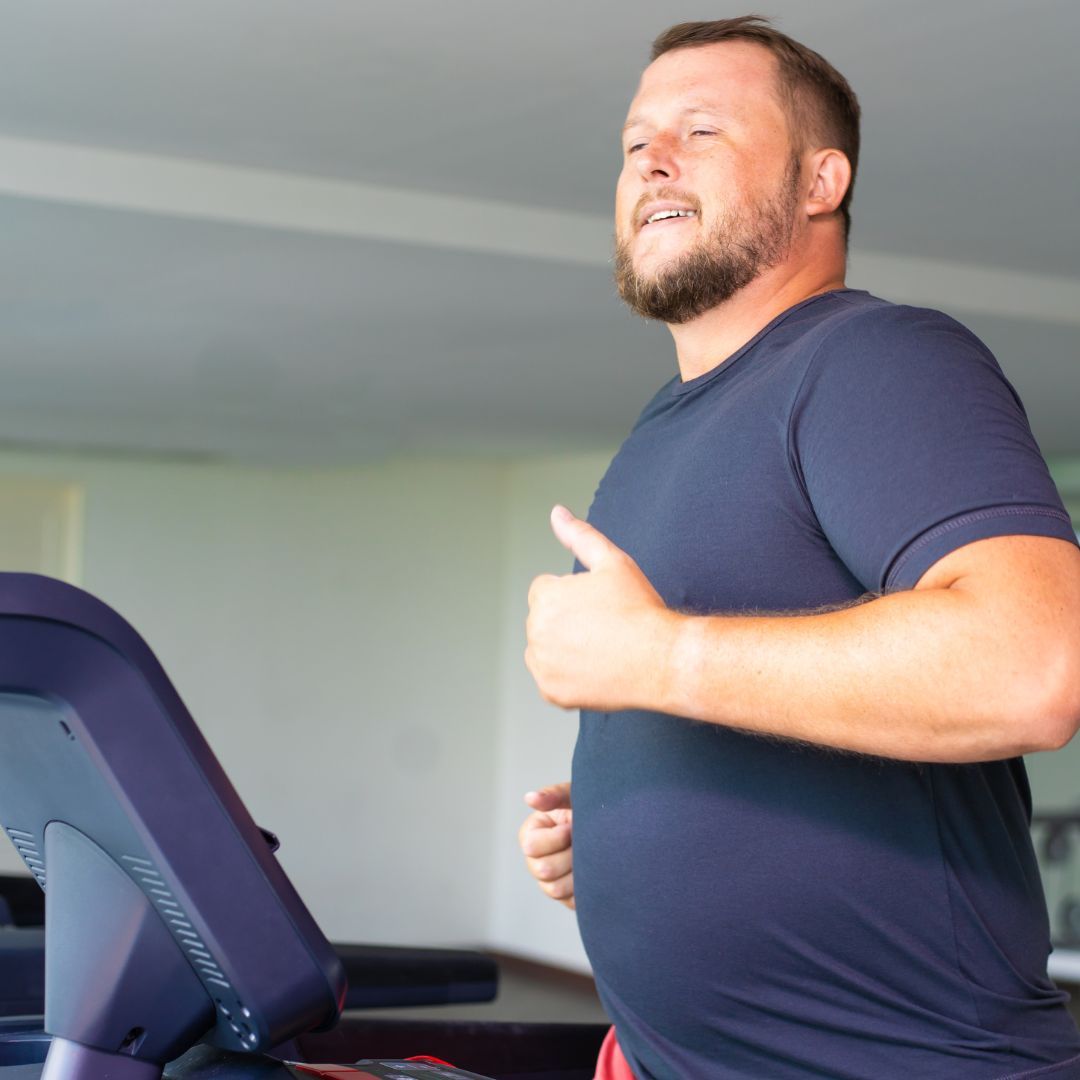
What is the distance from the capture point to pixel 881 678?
2.63 feet

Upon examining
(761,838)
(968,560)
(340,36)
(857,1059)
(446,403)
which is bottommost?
(857,1059)

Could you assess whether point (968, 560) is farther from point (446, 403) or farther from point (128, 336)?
point (446, 403)

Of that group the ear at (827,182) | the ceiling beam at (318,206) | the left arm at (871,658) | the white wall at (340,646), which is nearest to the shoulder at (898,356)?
the left arm at (871,658)

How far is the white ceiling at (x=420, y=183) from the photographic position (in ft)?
8.70

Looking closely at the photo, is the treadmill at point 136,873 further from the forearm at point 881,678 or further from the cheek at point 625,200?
the cheek at point 625,200

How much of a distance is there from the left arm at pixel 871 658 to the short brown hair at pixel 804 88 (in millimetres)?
495

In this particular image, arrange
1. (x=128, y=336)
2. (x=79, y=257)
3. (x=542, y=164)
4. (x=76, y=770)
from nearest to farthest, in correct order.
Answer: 1. (x=76, y=770)
2. (x=542, y=164)
3. (x=79, y=257)
4. (x=128, y=336)

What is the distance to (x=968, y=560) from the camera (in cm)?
81

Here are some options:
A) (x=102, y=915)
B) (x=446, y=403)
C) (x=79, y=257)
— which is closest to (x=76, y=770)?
(x=102, y=915)

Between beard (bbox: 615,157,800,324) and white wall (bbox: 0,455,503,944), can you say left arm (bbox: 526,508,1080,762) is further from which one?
white wall (bbox: 0,455,503,944)

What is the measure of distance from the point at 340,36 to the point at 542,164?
2.65ft

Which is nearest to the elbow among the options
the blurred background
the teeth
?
the teeth

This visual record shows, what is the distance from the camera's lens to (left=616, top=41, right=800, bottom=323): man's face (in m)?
1.14

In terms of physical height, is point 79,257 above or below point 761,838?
above
